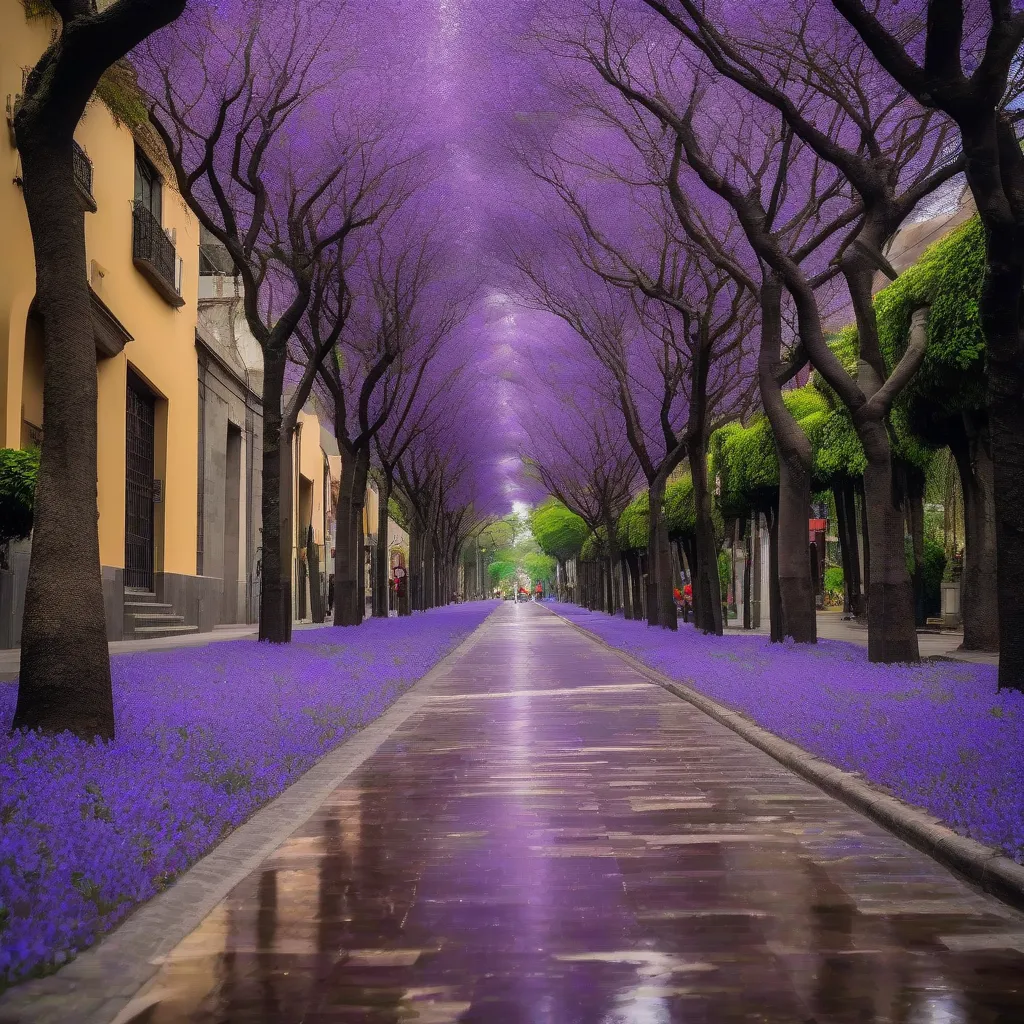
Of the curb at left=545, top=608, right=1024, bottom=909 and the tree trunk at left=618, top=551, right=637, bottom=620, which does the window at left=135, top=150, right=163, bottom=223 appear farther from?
the tree trunk at left=618, top=551, right=637, bottom=620

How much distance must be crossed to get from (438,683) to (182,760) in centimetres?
892

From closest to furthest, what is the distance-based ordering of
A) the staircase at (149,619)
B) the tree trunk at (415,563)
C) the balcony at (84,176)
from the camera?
the balcony at (84,176), the staircase at (149,619), the tree trunk at (415,563)

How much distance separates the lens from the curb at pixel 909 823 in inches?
189

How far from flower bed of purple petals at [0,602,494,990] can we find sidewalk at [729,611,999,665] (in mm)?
8304

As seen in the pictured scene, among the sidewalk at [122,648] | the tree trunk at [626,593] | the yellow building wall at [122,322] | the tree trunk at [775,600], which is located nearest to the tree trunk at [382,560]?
the tree trunk at [626,593]

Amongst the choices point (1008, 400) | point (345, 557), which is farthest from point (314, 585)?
point (1008, 400)

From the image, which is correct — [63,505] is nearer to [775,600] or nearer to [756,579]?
[775,600]

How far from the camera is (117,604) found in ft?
71.7

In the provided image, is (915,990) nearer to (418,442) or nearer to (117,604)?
(117,604)

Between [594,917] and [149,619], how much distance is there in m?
21.5

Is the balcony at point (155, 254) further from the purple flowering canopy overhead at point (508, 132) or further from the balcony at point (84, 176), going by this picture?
the balcony at point (84, 176)

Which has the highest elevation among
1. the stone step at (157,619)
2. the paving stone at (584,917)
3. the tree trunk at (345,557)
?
the tree trunk at (345,557)

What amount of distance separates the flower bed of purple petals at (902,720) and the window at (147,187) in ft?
51.8

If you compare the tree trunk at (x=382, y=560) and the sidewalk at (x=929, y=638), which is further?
the tree trunk at (x=382, y=560)
